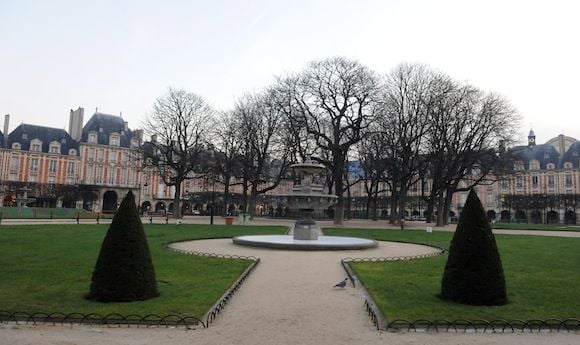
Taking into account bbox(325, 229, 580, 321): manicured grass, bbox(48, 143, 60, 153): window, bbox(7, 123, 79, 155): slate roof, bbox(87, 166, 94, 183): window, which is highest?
bbox(7, 123, 79, 155): slate roof

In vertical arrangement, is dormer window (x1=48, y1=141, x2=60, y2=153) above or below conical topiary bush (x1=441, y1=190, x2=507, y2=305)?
above

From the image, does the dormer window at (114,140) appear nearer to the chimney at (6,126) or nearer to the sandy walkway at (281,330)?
the chimney at (6,126)

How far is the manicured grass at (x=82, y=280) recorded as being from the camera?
8.45 metres

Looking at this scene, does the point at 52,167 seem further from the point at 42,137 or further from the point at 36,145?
the point at 42,137

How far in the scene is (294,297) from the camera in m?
10.1

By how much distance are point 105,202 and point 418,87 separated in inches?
2254

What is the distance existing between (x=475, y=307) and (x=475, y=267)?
798 millimetres

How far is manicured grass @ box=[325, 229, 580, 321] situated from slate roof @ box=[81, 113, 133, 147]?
74.7 meters

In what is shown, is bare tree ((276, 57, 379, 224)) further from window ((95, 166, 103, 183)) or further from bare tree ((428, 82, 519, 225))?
window ((95, 166, 103, 183))

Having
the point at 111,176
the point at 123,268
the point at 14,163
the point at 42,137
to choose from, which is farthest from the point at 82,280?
the point at 42,137

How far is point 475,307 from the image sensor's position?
29.4 ft

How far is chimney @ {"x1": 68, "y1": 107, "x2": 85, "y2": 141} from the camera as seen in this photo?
8075 cm

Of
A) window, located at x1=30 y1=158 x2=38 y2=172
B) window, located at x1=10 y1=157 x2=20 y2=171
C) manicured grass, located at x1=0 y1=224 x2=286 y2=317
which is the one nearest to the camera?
manicured grass, located at x1=0 y1=224 x2=286 y2=317

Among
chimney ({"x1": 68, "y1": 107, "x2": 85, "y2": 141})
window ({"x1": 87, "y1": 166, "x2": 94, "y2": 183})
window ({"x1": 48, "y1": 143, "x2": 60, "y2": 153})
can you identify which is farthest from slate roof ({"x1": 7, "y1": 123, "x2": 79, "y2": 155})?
window ({"x1": 87, "y1": 166, "x2": 94, "y2": 183})
